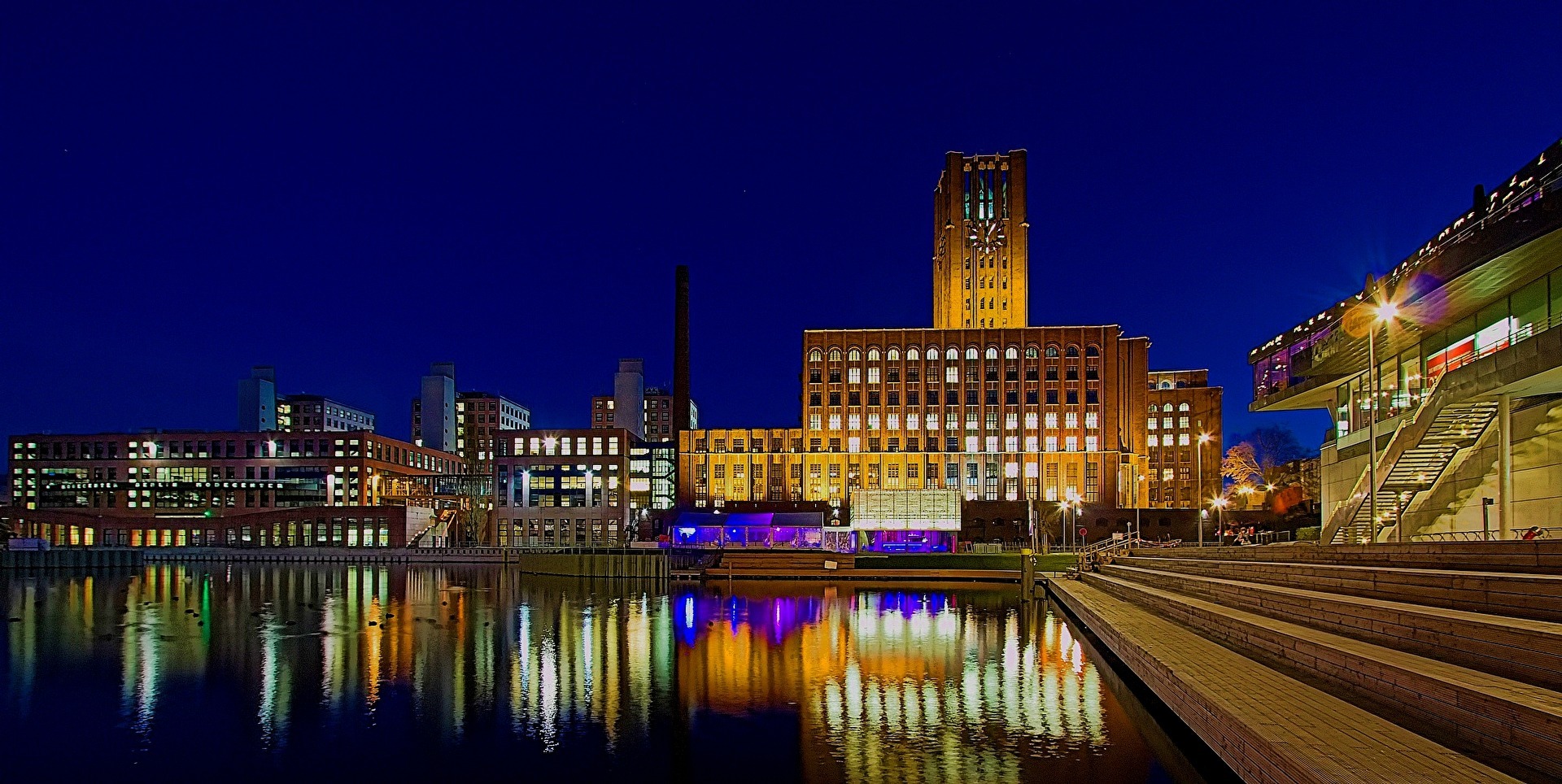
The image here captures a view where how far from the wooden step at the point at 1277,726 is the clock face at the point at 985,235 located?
124 meters

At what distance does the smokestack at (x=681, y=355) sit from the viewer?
130 metres

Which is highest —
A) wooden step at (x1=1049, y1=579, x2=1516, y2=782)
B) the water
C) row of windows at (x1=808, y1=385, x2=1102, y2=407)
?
row of windows at (x1=808, y1=385, x2=1102, y2=407)

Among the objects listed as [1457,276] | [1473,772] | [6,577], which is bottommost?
[6,577]

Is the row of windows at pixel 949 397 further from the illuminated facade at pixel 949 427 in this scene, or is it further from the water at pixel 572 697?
the water at pixel 572 697

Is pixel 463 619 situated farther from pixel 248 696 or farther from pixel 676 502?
pixel 676 502

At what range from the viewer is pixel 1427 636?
1614 cm

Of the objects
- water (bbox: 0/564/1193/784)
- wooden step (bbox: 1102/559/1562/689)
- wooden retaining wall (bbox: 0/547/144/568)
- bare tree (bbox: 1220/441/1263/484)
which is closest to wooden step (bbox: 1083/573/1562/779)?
wooden step (bbox: 1102/559/1562/689)

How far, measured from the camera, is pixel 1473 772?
1143 centimetres

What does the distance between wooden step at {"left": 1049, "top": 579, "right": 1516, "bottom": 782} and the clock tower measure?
121946mm

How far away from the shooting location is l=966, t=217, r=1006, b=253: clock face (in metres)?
144

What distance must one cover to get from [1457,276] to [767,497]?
99.6 m

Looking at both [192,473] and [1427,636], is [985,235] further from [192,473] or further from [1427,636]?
[1427,636]

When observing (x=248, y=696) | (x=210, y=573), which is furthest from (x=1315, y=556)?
(x=210, y=573)

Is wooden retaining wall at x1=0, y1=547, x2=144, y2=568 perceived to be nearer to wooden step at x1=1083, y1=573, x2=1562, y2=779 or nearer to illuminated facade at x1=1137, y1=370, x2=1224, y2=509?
wooden step at x1=1083, y1=573, x2=1562, y2=779
